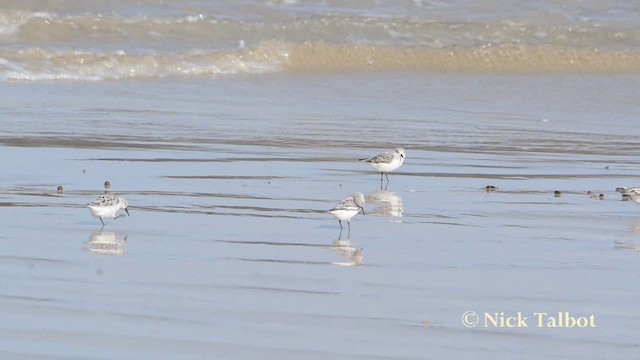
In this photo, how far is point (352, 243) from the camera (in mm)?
7660

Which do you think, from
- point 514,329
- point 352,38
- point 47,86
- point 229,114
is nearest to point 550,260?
point 514,329

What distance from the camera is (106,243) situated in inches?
295

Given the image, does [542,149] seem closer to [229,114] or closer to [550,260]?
[229,114]

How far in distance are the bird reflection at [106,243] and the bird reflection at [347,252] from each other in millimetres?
1192

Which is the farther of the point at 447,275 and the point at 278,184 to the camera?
the point at 278,184

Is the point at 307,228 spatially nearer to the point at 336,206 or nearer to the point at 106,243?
the point at 336,206

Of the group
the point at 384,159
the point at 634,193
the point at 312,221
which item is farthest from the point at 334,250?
the point at 384,159

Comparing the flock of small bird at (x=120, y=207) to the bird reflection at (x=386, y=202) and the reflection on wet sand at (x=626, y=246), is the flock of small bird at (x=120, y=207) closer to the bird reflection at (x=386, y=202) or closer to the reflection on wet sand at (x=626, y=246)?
the bird reflection at (x=386, y=202)

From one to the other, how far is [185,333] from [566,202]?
175 inches

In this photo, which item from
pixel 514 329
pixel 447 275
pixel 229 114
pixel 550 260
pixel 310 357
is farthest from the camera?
pixel 229 114

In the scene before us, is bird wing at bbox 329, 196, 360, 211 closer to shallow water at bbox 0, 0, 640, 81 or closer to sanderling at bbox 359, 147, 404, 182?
sanderling at bbox 359, 147, 404, 182

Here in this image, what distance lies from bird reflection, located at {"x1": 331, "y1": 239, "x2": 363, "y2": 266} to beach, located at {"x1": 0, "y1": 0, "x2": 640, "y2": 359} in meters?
0.02
